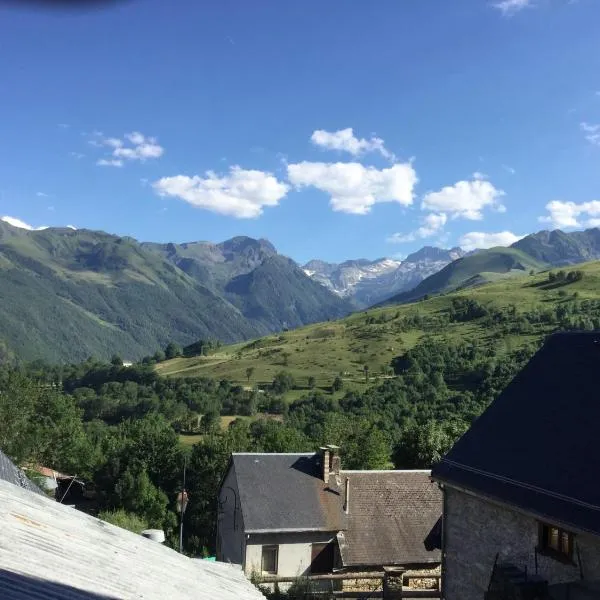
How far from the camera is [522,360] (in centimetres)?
10862

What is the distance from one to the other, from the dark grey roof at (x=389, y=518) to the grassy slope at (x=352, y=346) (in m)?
93.7

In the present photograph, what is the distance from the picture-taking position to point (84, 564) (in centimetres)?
644

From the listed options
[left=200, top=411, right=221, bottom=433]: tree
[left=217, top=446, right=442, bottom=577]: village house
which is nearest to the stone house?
[left=217, top=446, right=442, bottom=577]: village house

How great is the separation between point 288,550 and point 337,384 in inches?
3884

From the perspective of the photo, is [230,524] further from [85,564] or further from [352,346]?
[352,346]

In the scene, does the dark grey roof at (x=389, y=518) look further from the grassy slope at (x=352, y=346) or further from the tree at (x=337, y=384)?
the tree at (x=337, y=384)

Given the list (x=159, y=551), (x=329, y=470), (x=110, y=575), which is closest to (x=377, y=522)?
(x=329, y=470)

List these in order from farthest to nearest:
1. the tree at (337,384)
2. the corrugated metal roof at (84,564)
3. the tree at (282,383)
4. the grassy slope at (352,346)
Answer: the grassy slope at (352,346), the tree at (282,383), the tree at (337,384), the corrugated metal roof at (84,564)

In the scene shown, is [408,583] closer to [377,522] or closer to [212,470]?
[377,522]

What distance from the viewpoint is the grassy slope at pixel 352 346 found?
140625mm

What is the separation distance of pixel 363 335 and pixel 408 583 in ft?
495

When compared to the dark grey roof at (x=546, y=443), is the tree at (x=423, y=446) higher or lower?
lower

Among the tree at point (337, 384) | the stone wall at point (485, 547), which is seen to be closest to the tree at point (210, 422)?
the tree at point (337, 384)

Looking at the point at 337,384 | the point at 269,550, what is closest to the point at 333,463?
the point at 269,550
